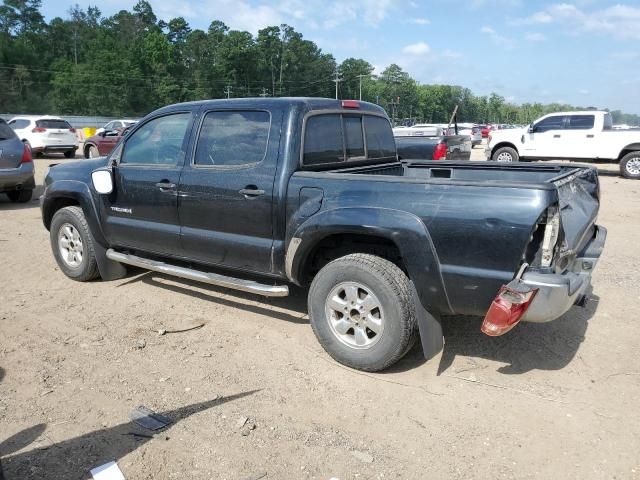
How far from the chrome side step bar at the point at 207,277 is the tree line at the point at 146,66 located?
7598cm

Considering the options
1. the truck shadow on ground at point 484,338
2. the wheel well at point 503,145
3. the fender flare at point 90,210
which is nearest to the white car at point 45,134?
the wheel well at point 503,145

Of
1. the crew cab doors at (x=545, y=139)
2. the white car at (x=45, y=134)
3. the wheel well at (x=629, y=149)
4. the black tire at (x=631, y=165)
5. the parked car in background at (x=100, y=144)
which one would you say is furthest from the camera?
the parked car in background at (x=100, y=144)

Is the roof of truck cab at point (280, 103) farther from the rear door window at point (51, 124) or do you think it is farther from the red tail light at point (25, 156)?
the rear door window at point (51, 124)

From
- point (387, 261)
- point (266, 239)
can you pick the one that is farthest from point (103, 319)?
point (387, 261)

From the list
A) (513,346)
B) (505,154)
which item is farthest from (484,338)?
(505,154)

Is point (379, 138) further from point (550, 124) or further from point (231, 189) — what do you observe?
point (550, 124)

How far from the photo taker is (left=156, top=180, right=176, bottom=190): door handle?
14.7 feet

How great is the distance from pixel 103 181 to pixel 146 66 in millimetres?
93313

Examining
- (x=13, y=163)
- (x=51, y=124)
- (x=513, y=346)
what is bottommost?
(x=513, y=346)

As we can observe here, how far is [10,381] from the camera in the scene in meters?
3.54

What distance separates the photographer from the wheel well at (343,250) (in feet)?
12.1

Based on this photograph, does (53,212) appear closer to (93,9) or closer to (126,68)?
(126,68)

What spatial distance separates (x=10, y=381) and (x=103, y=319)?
1123 mm

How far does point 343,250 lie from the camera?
3.92 metres
